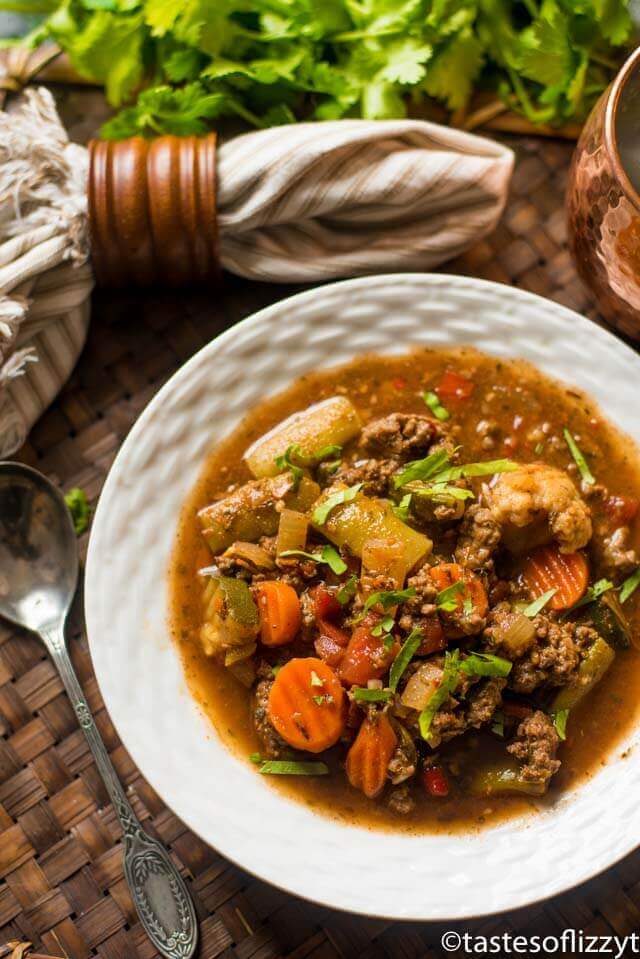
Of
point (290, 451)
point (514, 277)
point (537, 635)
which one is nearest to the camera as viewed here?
point (537, 635)

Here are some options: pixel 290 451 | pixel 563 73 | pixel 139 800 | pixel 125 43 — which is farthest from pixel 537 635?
pixel 125 43

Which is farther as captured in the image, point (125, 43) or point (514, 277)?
point (514, 277)

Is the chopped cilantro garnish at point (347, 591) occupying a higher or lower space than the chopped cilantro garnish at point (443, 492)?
lower

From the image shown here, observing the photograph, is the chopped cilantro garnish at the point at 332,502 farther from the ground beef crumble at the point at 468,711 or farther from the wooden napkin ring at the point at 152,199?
the wooden napkin ring at the point at 152,199

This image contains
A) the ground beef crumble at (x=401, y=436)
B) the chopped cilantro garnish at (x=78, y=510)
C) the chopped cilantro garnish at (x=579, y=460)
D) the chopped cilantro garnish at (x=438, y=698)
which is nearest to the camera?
the chopped cilantro garnish at (x=438, y=698)

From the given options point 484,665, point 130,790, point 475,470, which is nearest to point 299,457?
point 475,470

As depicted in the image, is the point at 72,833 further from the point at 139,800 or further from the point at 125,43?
the point at 125,43

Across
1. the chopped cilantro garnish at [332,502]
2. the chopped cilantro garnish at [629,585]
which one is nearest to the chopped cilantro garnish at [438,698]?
the chopped cilantro garnish at [332,502]
